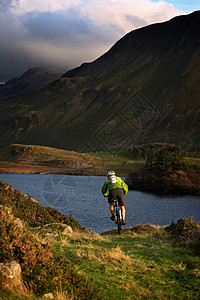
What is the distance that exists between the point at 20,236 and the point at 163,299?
142 inches

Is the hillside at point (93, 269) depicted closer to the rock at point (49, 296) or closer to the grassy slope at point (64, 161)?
the rock at point (49, 296)

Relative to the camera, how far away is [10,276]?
21.8 ft

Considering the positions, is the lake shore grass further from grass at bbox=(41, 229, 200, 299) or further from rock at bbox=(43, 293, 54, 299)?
rock at bbox=(43, 293, 54, 299)

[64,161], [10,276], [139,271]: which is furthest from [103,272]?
[64,161]

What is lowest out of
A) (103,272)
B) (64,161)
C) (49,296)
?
(64,161)

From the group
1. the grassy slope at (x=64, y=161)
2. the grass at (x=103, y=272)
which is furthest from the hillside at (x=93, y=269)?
the grassy slope at (x=64, y=161)

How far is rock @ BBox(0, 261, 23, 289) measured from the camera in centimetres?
651

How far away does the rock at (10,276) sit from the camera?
6.51m

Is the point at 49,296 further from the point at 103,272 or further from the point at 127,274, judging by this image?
the point at 127,274

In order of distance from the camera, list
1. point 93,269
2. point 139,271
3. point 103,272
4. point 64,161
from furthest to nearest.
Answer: point 64,161 < point 139,271 < point 93,269 < point 103,272

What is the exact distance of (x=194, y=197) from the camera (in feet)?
199

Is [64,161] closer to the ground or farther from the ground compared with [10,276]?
closer to the ground

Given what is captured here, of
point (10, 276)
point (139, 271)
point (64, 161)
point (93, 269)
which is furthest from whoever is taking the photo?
point (64, 161)

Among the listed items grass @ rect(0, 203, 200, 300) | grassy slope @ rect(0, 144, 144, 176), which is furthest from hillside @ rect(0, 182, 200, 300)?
grassy slope @ rect(0, 144, 144, 176)
